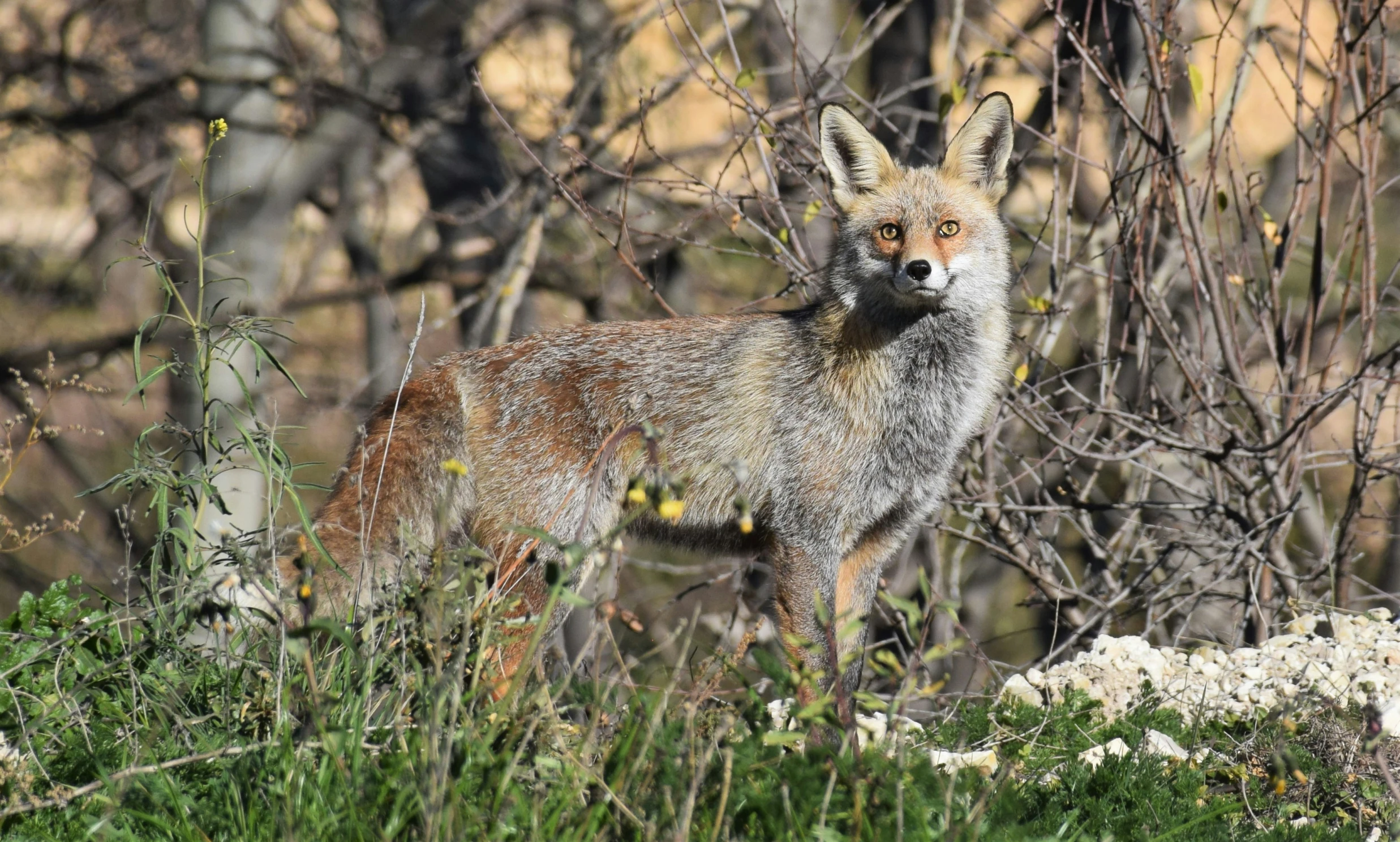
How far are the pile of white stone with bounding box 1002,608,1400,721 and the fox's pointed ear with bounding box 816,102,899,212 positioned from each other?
2.15m

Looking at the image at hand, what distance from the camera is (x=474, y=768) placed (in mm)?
3064

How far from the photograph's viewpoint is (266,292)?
1050cm

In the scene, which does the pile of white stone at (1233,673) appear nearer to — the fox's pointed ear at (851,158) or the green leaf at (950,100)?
the fox's pointed ear at (851,158)

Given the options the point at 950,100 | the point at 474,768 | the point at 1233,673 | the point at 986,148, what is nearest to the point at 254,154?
the point at 950,100

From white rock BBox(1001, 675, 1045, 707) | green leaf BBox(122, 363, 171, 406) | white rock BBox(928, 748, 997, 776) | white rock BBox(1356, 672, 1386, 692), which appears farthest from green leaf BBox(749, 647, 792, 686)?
white rock BBox(1356, 672, 1386, 692)

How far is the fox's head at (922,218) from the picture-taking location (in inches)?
187

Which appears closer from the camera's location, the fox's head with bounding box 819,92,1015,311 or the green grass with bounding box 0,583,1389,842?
the green grass with bounding box 0,583,1389,842

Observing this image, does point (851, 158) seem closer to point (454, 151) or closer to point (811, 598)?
point (811, 598)

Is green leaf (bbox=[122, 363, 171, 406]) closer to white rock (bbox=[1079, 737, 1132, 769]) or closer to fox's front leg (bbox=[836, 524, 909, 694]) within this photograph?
fox's front leg (bbox=[836, 524, 909, 694])

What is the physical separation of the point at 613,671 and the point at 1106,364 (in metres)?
2.99

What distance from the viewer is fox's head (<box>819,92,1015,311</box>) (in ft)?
15.6

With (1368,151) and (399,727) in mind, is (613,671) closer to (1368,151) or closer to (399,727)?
(399,727)

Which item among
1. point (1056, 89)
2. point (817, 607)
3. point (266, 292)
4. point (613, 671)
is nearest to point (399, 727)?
point (817, 607)

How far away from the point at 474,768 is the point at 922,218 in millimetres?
2854
